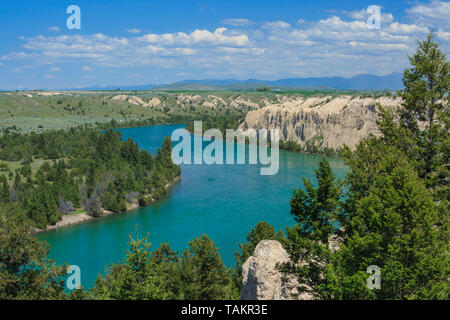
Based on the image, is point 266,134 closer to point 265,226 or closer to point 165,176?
point 165,176

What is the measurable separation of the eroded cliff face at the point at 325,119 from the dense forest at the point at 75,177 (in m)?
39.6

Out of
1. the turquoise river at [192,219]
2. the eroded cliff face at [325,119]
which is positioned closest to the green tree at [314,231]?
the turquoise river at [192,219]

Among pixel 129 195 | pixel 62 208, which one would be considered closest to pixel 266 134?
pixel 129 195

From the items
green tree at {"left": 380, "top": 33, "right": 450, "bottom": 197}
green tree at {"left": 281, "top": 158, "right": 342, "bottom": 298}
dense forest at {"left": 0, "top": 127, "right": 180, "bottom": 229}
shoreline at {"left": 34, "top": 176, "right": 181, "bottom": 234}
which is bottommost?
shoreline at {"left": 34, "top": 176, "right": 181, "bottom": 234}

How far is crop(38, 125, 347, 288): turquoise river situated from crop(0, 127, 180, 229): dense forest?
2.23 metres

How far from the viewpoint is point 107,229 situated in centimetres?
3988

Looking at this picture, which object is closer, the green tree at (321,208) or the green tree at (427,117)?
the green tree at (321,208)

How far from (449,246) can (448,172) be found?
151 inches

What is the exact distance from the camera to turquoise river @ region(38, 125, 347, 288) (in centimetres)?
3384

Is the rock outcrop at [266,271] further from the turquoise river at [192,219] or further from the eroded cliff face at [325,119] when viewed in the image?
the eroded cliff face at [325,119]

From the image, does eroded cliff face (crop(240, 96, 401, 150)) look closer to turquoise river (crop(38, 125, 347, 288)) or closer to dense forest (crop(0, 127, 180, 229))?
turquoise river (crop(38, 125, 347, 288))

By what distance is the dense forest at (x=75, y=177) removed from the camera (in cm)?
4078

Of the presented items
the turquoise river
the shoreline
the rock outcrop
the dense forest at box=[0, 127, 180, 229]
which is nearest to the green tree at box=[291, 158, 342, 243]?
the rock outcrop

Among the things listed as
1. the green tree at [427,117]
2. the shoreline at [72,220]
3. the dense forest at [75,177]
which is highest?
the green tree at [427,117]
